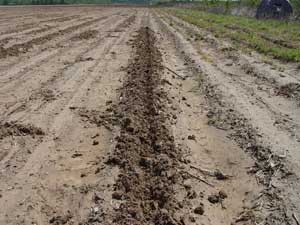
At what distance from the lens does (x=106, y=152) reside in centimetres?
582

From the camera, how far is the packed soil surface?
4.55 metres

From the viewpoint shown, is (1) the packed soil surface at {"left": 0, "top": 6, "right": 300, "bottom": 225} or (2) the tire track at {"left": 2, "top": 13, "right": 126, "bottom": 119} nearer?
(1) the packed soil surface at {"left": 0, "top": 6, "right": 300, "bottom": 225}

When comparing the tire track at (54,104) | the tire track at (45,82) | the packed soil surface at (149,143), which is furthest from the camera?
the tire track at (45,82)

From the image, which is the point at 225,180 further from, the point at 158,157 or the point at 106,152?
the point at 106,152

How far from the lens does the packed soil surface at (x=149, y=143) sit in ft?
14.9

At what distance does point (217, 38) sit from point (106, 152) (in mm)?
12453

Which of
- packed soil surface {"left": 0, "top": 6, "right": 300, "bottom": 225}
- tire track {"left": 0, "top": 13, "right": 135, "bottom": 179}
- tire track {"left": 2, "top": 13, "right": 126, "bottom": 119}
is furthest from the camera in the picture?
tire track {"left": 2, "top": 13, "right": 126, "bottom": 119}

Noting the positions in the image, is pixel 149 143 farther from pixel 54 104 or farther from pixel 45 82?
pixel 45 82

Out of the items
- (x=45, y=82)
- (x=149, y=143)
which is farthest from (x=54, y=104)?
(x=149, y=143)

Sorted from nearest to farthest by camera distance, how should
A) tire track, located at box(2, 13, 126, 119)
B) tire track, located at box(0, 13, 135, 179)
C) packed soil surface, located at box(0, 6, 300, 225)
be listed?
packed soil surface, located at box(0, 6, 300, 225)
tire track, located at box(0, 13, 135, 179)
tire track, located at box(2, 13, 126, 119)

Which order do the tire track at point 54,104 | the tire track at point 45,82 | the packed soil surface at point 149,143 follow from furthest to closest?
the tire track at point 45,82 → the tire track at point 54,104 → the packed soil surface at point 149,143

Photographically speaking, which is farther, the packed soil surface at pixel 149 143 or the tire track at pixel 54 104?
the tire track at pixel 54 104

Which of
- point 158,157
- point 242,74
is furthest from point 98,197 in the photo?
point 242,74

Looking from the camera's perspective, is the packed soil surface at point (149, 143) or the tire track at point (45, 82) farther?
the tire track at point (45, 82)
